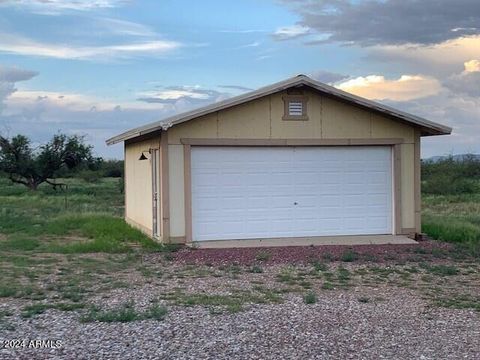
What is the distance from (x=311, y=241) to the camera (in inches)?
666

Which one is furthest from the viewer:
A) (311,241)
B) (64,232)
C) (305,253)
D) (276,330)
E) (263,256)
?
(64,232)

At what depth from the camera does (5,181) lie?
56781mm

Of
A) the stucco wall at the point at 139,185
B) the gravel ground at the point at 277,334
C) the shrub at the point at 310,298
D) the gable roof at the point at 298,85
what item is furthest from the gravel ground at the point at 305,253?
the gravel ground at the point at 277,334

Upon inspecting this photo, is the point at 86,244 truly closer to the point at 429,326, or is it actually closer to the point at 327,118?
the point at 327,118

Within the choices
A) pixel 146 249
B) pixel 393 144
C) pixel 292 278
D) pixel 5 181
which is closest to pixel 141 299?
pixel 292 278

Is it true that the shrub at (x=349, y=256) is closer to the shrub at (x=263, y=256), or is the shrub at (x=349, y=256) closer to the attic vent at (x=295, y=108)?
the shrub at (x=263, y=256)

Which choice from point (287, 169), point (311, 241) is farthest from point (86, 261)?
point (287, 169)

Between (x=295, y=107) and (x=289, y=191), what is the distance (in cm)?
200

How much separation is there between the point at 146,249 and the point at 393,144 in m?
6.53

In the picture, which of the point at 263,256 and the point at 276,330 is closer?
the point at 276,330

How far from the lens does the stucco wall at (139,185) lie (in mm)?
18719

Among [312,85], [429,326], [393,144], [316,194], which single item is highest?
[312,85]

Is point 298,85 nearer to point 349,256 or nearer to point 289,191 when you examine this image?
point 289,191

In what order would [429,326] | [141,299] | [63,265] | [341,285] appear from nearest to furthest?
[429,326] → [141,299] → [341,285] → [63,265]
